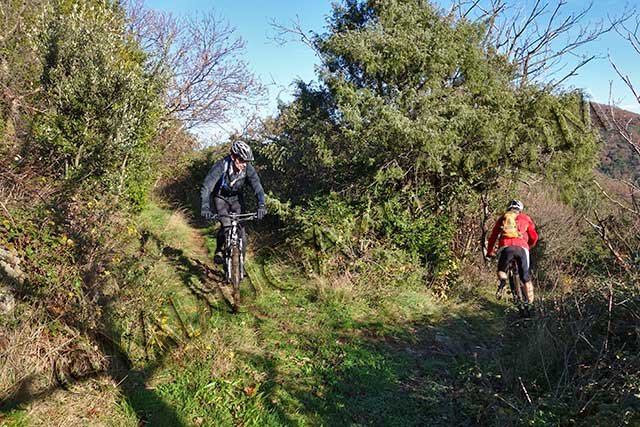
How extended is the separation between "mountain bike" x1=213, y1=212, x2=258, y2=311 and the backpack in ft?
12.6

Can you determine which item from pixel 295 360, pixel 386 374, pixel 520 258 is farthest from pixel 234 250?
pixel 520 258

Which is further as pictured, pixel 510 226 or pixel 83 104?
pixel 83 104

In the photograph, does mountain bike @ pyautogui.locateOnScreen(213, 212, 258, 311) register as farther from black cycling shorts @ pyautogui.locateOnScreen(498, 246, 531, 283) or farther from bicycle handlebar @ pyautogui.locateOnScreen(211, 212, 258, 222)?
black cycling shorts @ pyautogui.locateOnScreen(498, 246, 531, 283)

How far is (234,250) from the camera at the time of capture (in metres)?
6.02

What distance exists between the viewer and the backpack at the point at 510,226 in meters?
6.64

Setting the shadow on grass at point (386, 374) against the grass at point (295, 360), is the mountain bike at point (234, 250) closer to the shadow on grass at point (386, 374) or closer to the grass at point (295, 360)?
the grass at point (295, 360)

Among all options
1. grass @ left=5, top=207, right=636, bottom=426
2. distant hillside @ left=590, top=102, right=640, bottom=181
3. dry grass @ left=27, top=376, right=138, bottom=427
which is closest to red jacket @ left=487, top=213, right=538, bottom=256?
grass @ left=5, top=207, right=636, bottom=426

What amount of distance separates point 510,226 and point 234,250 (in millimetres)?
4217

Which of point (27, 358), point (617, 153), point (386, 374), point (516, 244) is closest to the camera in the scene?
point (27, 358)

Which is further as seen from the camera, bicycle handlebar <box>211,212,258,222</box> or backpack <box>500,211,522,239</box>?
backpack <box>500,211,522,239</box>

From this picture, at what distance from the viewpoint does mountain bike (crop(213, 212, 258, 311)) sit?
6001 mm

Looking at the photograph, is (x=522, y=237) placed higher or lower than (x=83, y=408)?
higher

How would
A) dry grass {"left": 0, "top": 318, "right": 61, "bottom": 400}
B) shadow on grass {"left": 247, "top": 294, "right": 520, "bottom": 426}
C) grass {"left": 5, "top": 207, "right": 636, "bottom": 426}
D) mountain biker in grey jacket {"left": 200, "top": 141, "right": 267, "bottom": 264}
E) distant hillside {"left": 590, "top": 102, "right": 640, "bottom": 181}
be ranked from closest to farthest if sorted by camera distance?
dry grass {"left": 0, "top": 318, "right": 61, "bottom": 400} < grass {"left": 5, "top": 207, "right": 636, "bottom": 426} < shadow on grass {"left": 247, "top": 294, "right": 520, "bottom": 426} < distant hillside {"left": 590, "top": 102, "right": 640, "bottom": 181} < mountain biker in grey jacket {"left": 200, "top": 141, "right": 267, "bottom": 264}

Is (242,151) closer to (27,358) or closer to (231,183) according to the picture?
(231,183)
